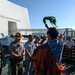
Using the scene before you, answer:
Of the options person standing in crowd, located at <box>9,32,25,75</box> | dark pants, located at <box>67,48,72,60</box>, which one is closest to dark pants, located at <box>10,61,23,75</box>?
person standing in crowd, located at <box>9,32,25,75</box>

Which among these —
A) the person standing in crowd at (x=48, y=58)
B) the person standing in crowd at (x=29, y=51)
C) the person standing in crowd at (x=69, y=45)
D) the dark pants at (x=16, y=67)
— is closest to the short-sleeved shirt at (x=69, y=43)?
the person standing in crowd at (x=69, y=45)

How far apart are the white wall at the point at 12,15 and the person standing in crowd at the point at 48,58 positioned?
16.4 metres

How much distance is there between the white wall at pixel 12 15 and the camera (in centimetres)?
2003

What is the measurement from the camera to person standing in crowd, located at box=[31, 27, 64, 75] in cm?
339

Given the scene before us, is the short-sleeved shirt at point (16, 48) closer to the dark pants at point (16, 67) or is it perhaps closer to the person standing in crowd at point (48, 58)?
the dark pants at point (16, 67)

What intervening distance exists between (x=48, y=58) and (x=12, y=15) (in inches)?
739

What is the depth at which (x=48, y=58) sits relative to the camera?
11.1 feet

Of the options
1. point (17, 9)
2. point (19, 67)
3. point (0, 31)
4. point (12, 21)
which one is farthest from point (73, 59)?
point (17, 9)

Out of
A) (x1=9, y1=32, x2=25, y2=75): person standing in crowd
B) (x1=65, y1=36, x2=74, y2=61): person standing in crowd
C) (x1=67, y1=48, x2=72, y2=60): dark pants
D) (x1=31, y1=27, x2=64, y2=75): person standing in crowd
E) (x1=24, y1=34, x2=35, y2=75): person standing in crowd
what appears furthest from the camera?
(x1=67, y1=48, x2=72, y2=60): dark pants

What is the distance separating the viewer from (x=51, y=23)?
3.80m

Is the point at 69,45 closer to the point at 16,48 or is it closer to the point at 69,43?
the point at 69,43

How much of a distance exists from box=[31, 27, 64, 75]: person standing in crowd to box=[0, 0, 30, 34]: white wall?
1638 centimetres

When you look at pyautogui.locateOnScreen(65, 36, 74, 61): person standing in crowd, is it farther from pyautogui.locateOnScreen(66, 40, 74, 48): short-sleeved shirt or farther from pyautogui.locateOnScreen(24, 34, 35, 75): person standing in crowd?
pyautogui.locateOnScreen(24, 34, 35, 75): person standing in crowd

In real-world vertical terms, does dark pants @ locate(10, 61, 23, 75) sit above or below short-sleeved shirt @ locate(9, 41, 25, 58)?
below
